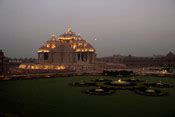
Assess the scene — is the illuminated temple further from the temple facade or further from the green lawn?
the green lawn

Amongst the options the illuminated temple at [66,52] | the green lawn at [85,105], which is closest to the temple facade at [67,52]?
the illuminated temple at [66,52]

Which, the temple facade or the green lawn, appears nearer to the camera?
the green lawn

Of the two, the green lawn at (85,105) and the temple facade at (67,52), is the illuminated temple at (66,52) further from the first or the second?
the green lawn at (85,105)

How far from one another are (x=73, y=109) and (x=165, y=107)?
6378mm

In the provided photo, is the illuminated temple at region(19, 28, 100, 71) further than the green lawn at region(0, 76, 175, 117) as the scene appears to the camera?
Yes

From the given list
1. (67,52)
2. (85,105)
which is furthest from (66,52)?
(85,105)

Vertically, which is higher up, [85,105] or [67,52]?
[67,52]

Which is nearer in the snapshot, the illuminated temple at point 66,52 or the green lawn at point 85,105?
the green lawn at point 85,105

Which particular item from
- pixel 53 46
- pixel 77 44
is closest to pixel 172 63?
pixel 77 44

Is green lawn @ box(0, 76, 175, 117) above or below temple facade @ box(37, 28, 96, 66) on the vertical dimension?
below

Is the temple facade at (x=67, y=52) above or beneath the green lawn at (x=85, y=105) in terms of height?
above

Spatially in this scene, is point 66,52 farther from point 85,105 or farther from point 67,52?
point 85,105

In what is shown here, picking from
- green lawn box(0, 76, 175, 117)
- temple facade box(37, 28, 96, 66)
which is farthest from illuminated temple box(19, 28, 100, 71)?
green lawn box(0, 76, 175, 117)

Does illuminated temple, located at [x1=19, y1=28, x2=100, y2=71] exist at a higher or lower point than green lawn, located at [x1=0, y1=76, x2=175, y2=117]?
higher
